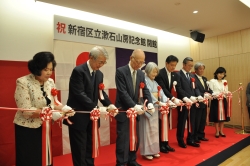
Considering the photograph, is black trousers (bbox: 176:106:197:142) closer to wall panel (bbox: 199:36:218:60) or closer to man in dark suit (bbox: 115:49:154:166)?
man in dark suit (bbox: 115:49:154:166)

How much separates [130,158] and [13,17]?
2.66m

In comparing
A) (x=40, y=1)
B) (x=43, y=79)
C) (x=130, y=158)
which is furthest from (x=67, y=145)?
(x=40, y=1)

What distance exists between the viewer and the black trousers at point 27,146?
1648 millimetres

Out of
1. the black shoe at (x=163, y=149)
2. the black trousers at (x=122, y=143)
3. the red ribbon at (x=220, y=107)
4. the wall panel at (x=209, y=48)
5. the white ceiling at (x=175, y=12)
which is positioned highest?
the white ceiling at (x=175, y=12)

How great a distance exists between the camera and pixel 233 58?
5469 millimetres

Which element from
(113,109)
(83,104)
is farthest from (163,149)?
(83,104)

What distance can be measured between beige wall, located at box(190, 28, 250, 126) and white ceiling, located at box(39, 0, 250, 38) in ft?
1.61

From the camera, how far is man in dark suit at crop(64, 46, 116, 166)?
206 cm

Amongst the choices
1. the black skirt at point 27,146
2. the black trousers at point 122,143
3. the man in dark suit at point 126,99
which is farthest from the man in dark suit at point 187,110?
the black skirt at point 27,146

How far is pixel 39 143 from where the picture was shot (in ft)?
5.64

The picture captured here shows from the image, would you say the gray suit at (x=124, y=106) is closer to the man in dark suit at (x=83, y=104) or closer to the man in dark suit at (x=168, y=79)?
Answer: the man in dark suit at (x=83, y=104)

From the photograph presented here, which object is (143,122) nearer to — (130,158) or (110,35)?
(130,158)

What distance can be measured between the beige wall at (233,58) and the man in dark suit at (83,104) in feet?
14.8

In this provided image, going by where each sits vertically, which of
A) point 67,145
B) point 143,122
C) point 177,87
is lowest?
point 67,145
